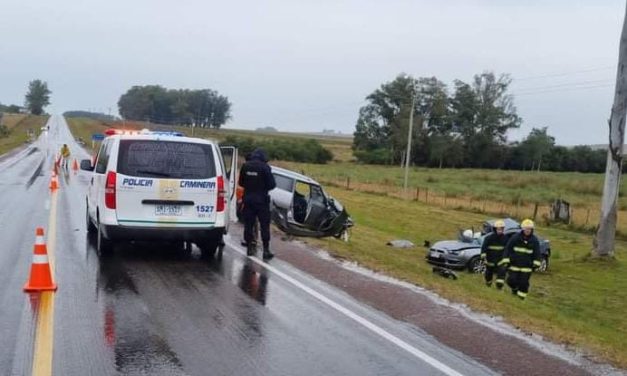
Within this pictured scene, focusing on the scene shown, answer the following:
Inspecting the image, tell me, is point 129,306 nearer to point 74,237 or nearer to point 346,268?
point 346,268

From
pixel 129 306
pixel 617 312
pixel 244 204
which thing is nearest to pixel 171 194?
pixel 244 204

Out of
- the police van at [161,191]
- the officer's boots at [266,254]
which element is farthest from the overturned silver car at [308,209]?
the police van at [161,191]

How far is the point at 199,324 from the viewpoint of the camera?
639cm

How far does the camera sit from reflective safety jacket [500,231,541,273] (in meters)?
11.5

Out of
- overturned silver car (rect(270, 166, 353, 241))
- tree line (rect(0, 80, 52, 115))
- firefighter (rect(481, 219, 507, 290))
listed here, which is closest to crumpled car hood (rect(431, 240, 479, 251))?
overturned silver car (rect(270, 166, 353, 241))

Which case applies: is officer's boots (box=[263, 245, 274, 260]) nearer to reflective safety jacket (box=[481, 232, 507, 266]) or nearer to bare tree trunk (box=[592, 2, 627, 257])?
reflective safety jacket (box=[481, 232, 507, 266])

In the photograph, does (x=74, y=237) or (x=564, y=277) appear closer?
(x=74, y=237)

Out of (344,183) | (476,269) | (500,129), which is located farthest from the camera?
(500,129)

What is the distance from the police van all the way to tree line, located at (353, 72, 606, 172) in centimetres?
9221

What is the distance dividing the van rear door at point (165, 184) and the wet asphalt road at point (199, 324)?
2.26 feet

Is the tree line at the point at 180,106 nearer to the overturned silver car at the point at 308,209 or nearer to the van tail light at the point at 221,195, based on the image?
the overturned silver car at the point at 308,209

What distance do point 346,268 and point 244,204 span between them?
194 cm

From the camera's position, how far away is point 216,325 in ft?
21.0

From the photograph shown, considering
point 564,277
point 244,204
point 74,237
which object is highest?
point 244,204
